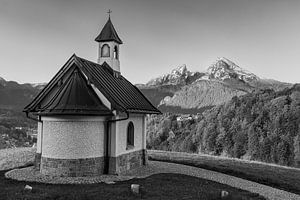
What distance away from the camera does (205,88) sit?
7112cm

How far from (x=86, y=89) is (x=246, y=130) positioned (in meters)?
30.7

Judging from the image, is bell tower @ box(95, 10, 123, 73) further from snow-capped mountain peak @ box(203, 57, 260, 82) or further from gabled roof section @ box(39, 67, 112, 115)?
snow-capped mountain peak @ box(203, 57, 260, 82)

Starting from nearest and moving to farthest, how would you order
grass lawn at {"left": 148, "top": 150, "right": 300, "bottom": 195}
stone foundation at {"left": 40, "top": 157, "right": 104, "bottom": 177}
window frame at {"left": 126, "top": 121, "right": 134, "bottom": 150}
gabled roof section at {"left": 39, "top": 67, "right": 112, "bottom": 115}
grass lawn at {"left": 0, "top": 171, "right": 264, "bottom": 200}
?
1. grass lawn at {"left": 0, "top": 171, "right": 264, "bottom": 200}
2. gabled roof section at {"left": 39, "top": 67, "right": 112, "bottom": 115}
3. stone foundation at {"left": 40, "top": 157, "right": 104, "bottom": 177}
4. grass lawn at {"left": 148, "top": 150, "right": 300, "bottom": 195}
5. window frame at {"left": 126, "top": 121, "right": 134, "bottom": 150}

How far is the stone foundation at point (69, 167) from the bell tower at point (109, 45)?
22.8 feet

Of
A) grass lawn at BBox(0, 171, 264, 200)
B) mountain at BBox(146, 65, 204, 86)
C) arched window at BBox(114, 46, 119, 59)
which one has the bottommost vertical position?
grass lawn at BBox(0, 171, 264, 200)

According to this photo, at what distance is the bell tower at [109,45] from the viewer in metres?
18.7

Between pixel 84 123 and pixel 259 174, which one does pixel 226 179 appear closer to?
pixel 259 174

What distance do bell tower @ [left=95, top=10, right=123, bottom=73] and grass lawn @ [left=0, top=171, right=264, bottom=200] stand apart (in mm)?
8236

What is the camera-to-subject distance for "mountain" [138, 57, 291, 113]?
62.4m

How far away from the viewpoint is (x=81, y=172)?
45.6 feet

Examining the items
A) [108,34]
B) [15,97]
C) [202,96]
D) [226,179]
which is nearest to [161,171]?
[226,179]

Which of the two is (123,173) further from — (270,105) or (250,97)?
(250,97)

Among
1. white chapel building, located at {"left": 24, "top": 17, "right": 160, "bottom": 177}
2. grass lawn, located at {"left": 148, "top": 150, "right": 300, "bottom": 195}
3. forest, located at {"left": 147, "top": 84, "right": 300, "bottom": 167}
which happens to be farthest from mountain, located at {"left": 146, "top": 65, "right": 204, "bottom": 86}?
white chapel building, located at {"left": 24, "top": 17, "right": 160, "bottom": 177}

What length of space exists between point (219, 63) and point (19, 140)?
75.5 m
